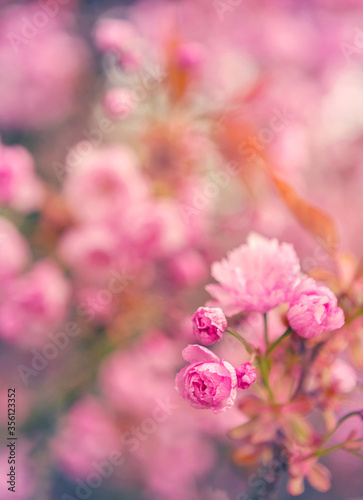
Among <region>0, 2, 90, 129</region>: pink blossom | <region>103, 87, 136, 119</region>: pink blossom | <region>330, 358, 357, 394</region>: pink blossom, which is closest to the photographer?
<region>330, 358, 357, 394</region>: pink blossom

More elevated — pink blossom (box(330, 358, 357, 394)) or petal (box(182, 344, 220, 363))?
petal (box(182, 344, 220, 363))

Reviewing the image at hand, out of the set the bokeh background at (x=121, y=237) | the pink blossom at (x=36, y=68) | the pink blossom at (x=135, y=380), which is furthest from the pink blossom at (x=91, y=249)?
the pink blossom at (x=36, y=68)

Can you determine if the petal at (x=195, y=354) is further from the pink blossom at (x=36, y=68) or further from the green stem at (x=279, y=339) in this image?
the pink blossom at (x=36, y=68)

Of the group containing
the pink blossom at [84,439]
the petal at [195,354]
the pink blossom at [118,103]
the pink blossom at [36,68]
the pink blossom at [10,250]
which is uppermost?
the pink blossom at [36,68]

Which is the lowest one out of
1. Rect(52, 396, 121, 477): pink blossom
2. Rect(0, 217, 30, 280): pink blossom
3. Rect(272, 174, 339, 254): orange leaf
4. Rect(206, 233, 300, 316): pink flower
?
Rect(206, 233, 300, 316): pink flower

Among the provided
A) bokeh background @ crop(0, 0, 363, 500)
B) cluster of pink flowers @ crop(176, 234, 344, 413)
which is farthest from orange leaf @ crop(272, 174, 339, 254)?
bokeh background @ crop(0, 0, 363, 500)

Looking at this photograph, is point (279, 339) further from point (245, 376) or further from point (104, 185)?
point (104, 185)

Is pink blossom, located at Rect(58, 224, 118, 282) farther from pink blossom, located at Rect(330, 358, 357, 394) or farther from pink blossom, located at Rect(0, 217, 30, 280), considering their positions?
pink blossom, located at Rect(330, 358, 357, 394)
